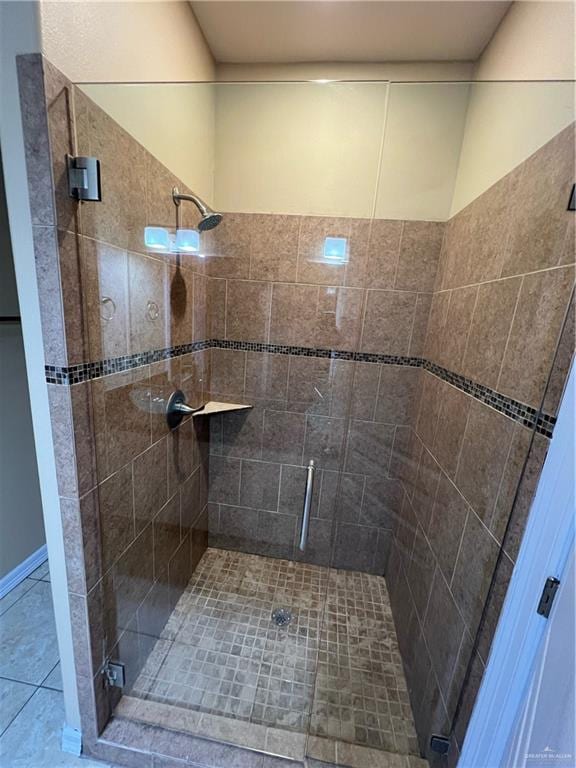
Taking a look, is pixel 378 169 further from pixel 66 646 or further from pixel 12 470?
pixel 12 470

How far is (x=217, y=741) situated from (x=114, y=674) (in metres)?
0.44

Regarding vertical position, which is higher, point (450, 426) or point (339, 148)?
point (339, 148)

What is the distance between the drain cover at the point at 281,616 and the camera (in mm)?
1580

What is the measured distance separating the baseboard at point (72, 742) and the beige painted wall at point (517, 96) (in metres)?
2.44

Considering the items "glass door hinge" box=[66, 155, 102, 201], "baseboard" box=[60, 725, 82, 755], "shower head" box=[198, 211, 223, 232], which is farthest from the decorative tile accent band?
"baseboard" box=[60, 725, 82, 755]

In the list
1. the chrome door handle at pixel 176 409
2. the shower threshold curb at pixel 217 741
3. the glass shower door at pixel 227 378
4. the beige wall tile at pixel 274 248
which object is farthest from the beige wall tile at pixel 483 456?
the chrome door handle at pixel 176 409

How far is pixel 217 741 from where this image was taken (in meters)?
1.09

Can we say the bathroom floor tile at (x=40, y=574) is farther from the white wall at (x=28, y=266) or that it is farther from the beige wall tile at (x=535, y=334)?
the beige wall tile at (x=535, y=334)

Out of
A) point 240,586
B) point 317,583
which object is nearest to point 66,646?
point 240,586

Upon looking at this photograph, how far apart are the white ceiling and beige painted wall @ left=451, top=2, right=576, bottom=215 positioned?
0.12 metres

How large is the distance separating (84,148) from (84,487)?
930mm

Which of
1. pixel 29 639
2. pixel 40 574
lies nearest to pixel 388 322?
pixel 29 639

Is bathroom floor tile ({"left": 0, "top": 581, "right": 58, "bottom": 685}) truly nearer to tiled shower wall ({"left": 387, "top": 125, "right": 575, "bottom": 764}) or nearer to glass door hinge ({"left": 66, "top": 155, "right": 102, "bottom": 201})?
tiled shower wall ({"left": 387, "top": 125, "right": 575, "bottom": 764})

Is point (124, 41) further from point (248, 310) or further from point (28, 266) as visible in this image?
point (248, 310)
